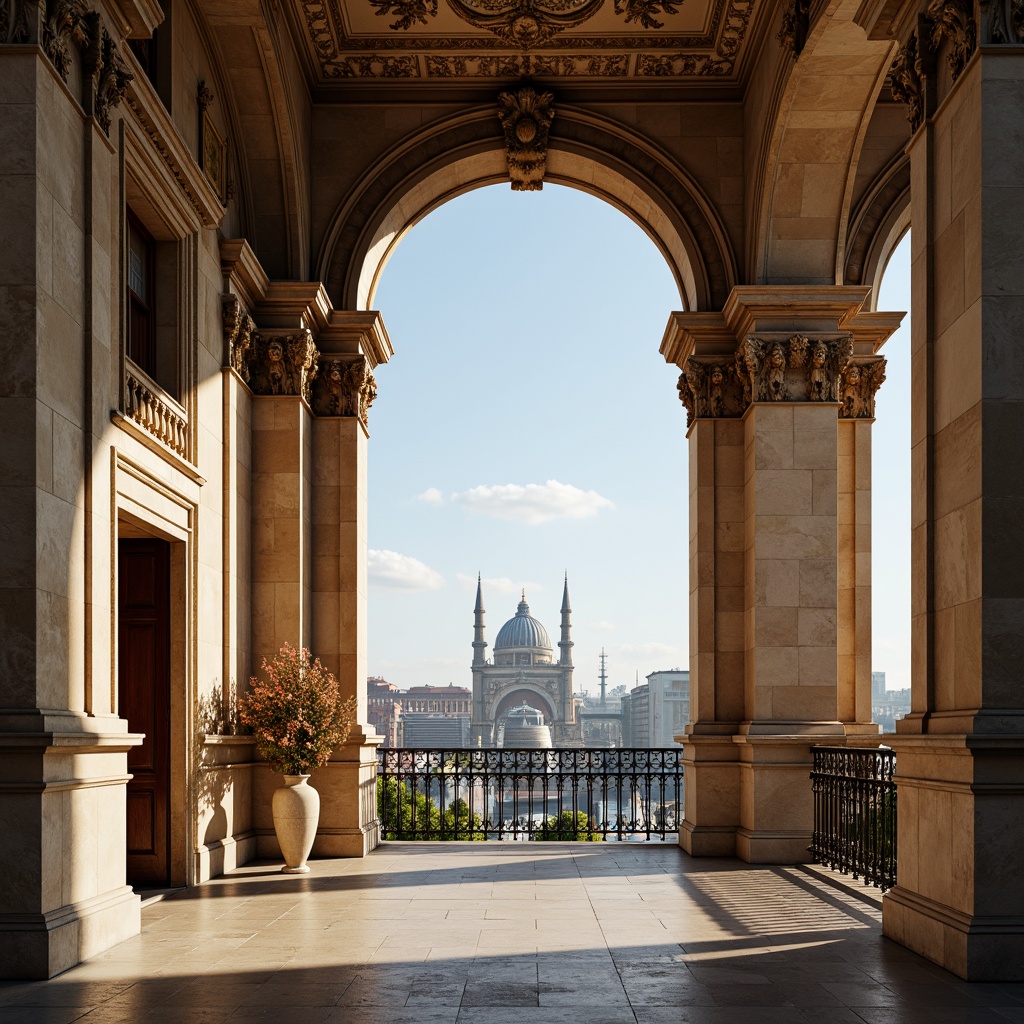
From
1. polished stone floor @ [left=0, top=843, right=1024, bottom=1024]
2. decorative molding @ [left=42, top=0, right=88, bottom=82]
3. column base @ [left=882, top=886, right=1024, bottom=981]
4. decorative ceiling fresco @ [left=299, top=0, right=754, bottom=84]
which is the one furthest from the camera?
decorative ceiling fresco @ [left=299, top=0, right=754, bottom=84]

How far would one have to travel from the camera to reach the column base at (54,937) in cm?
765

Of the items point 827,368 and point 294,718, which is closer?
point 294,718

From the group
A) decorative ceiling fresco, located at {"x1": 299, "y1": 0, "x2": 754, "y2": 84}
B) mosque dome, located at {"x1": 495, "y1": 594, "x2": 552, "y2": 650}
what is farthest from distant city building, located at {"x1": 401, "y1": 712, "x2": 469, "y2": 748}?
decorative ceiling fresco, located at {"x1": 299, "y1": 0, "x2": 754, "y2": 84}

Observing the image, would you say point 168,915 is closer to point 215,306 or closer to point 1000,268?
point 215,306

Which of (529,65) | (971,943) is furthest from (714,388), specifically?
(971,943)

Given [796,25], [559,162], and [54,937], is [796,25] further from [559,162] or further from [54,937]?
[54,937]

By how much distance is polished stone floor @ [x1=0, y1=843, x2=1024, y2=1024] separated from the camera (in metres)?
6.95

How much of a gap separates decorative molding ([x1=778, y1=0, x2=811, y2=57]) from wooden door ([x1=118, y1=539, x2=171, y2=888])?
7.83 meters

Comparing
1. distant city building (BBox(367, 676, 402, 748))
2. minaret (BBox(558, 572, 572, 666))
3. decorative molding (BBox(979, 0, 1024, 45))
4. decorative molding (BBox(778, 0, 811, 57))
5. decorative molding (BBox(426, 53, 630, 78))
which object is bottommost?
distant city building (BBox(367, 676, 402, 748))

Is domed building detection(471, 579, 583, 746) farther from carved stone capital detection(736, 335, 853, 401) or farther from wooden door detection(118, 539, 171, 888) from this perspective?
wooden door detection(118, 539, 171, 888)

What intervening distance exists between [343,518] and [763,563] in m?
4.98

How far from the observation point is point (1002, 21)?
7883 millimetres

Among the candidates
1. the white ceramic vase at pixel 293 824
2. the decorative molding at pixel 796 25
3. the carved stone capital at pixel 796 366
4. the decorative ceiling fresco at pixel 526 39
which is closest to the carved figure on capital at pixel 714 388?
the carved stone capital at pixel 796 366

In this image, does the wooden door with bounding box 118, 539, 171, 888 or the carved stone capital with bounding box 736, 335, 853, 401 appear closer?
the wooden door with bounding box 118, 539, 171, 888
